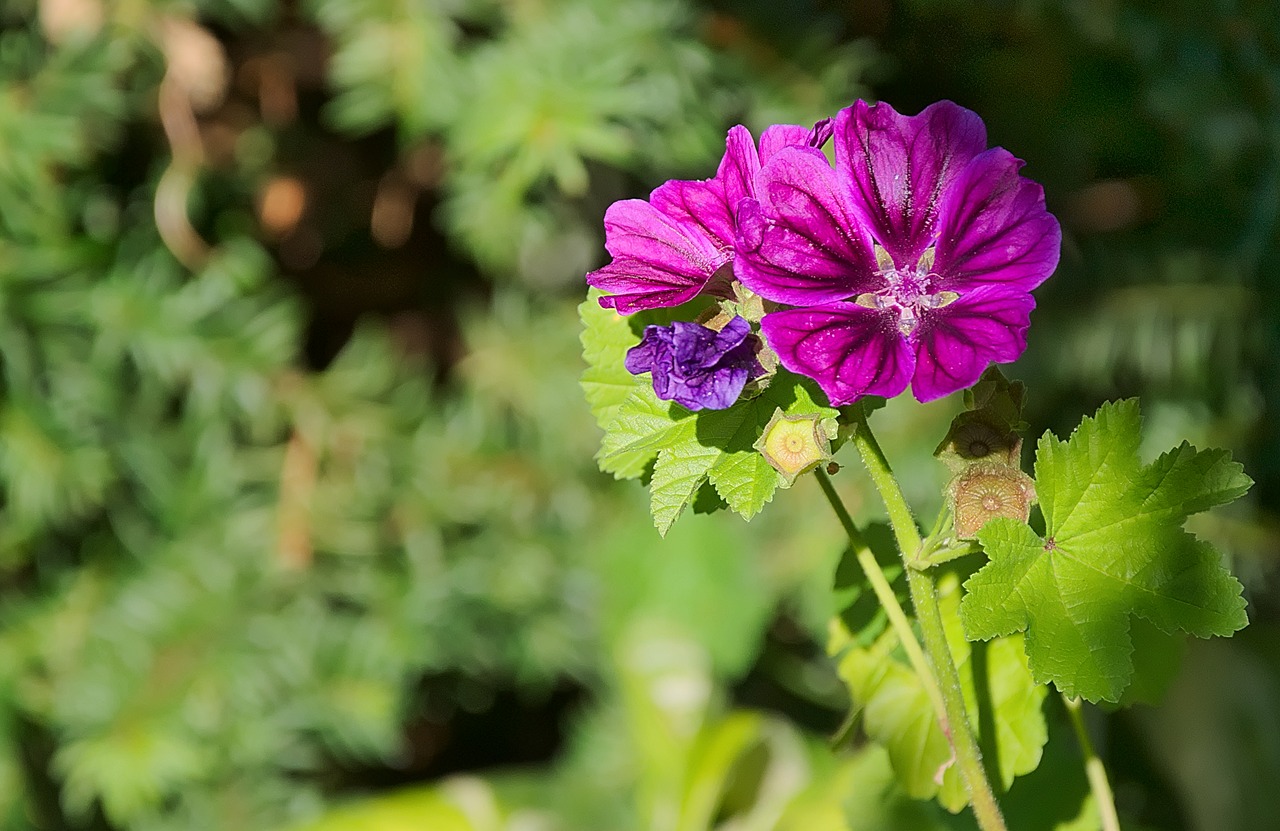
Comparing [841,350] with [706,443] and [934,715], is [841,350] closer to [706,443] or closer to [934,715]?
[706,443]

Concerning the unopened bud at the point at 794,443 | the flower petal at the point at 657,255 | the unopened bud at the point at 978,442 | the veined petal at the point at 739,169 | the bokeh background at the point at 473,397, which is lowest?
the bokeh background at the point at 473,397

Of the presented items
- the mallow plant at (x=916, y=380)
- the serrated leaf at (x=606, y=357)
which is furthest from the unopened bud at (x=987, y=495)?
Result: the serrated leaf at (x=606, y=357)

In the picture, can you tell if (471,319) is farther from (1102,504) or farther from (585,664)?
(1102,504)

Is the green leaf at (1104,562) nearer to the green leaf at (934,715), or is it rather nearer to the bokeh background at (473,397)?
the green leaf at (934,715)

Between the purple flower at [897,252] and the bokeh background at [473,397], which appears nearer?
the purple flower at [897,252]

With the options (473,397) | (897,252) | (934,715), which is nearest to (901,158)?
(897,252)

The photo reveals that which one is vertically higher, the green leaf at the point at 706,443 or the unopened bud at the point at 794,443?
the unopened bud at the point at 794,443

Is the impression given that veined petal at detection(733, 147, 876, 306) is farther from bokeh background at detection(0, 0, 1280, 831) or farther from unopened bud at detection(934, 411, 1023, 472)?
bokeh background at detection(0, 0, 1280, 831)

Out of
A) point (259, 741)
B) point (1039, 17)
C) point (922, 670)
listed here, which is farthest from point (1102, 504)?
point (259, 741)

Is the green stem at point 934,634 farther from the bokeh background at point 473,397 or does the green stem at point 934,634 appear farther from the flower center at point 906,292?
the bokeh background at point 473,397
